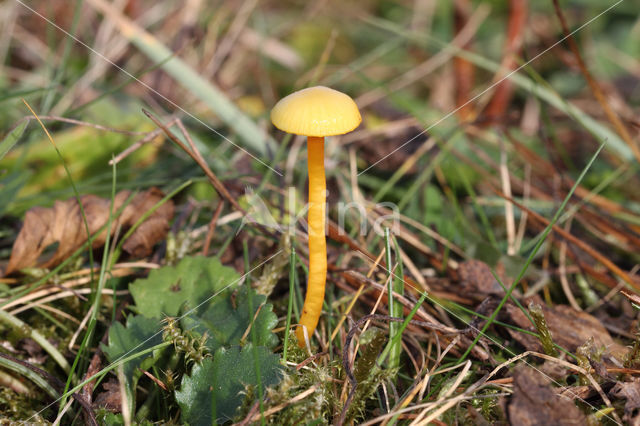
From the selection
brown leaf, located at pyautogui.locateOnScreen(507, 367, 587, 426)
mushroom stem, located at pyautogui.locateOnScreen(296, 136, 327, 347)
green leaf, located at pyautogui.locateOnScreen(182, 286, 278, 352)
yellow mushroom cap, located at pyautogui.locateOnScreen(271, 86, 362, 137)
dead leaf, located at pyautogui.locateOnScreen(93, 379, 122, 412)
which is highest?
yellow mushroom cap, located at pyautogui.locateOnScreen(271, 86, 362, 137)

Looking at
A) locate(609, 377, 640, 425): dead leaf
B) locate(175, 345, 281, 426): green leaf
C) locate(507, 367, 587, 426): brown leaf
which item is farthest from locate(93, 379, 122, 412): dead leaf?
locate(609, 377, 640, 425): dead leaf

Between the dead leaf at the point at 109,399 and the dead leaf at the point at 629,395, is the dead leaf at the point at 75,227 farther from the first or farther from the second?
the dead leaf at the point at 629,395

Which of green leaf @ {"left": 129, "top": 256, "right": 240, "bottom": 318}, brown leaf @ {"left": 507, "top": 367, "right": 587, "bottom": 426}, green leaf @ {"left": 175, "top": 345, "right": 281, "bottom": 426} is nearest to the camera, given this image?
brown leaf @ {"left": 507, "top": 367, "right": 587, "bottom": 426}

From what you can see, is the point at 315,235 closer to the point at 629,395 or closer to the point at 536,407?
the point at 536,407

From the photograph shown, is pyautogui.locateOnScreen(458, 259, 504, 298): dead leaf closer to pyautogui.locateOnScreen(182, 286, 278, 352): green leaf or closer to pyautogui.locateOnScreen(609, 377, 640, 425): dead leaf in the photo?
pyautogui.locateOnScreen(609, 377, 640, 425): dead leaf

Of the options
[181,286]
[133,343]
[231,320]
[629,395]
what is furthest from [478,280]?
[133,343]

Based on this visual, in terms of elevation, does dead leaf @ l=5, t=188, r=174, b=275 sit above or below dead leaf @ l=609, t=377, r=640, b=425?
below
